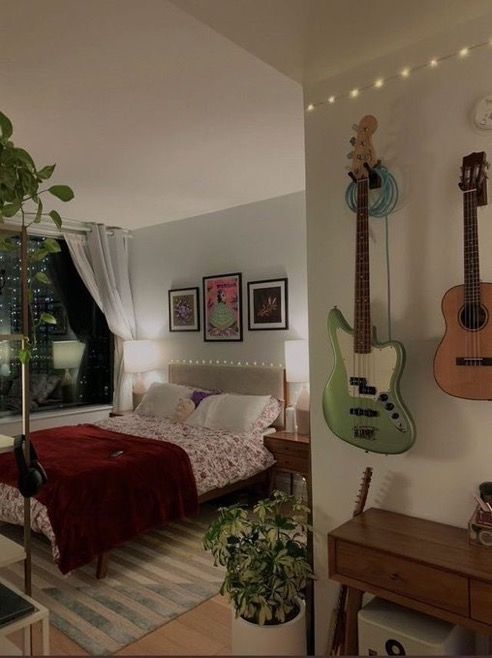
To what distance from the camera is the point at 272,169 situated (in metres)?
3.53

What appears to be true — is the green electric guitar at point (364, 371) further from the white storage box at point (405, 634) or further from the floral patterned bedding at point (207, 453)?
the floral patterned bedding at point (207, 453)

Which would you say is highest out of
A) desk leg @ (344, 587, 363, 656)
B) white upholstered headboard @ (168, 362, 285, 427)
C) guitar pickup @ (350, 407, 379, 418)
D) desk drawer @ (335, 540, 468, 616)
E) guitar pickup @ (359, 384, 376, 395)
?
guitar pickup @ (359, 384, 376, 395)

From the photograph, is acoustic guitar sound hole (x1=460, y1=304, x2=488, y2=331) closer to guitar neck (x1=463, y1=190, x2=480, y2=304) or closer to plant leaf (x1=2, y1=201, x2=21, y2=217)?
guitar neck (x1=463, y1=190, x2=480, y2=304)

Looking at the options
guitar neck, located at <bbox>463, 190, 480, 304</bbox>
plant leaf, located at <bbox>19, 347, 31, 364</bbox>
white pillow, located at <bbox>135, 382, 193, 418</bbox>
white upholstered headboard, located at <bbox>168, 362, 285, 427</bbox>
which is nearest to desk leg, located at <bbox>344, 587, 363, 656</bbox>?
guitar neck, located at <bbox>463, 190, 480, 304</bbox>

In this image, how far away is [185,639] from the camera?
86.9 inches

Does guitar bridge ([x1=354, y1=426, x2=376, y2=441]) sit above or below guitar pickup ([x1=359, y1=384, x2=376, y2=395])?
below

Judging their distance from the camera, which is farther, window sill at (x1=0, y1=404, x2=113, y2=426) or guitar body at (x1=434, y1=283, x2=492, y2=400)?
window sill at (x1=0, y1=404, x2=113, y2=426)

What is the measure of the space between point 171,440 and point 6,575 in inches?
51.5

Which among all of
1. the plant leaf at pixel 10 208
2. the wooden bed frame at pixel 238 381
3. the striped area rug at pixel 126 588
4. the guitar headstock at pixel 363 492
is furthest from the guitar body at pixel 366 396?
the wooden bed frame at pixel 238 381

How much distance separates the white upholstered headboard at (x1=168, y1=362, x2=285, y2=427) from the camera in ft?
13.7

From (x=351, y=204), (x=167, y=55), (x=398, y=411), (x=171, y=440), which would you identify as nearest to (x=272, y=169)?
(x=167, y=55)

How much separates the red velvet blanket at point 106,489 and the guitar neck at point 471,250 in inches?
88.9

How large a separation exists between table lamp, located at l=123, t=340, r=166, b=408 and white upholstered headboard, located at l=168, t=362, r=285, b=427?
0.88ft

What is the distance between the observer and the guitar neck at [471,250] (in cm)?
146
